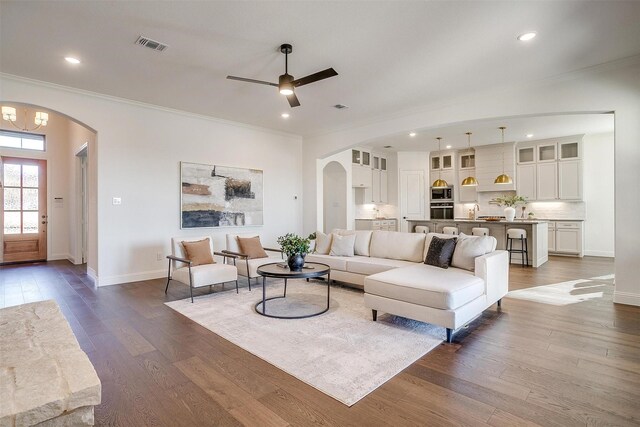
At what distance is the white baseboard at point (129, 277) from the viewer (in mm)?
5105

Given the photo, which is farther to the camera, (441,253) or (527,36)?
(441,253)

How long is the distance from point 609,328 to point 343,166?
632cm

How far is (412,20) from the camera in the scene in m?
3.06

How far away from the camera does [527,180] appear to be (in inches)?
345

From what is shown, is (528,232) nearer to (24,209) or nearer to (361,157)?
(361,157)

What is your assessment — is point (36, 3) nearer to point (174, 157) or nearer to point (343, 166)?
point (174, 157)

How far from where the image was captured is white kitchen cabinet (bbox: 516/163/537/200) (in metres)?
8.66

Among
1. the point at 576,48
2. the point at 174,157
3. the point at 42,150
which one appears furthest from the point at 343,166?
the point at 42,150

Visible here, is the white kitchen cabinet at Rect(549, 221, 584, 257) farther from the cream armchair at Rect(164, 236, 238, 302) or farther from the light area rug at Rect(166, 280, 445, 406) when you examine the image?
the cream armchair at Rect(164, 236, 238, 302)

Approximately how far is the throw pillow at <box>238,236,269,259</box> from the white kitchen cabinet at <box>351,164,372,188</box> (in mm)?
4290

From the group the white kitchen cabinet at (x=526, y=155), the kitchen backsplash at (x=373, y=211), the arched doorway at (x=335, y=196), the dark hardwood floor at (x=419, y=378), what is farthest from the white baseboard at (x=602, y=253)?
the arched doorway at (x=335, y=196)

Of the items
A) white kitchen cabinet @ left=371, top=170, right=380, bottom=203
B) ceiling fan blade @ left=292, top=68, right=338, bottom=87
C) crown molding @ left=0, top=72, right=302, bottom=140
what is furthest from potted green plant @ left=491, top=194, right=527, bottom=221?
ceiling fan blade @ left=292, top=68, right=338, bottom=87

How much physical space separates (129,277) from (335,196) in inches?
212

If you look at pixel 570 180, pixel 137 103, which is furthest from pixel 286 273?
pixel 570 180
